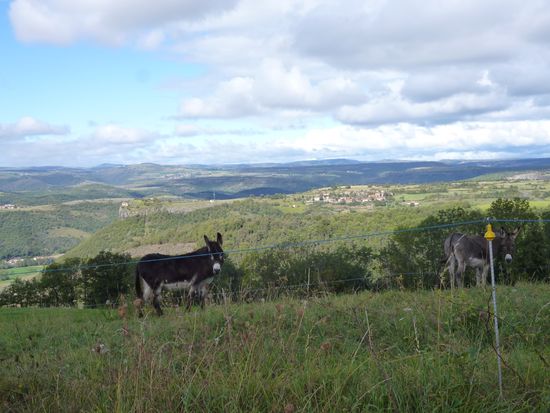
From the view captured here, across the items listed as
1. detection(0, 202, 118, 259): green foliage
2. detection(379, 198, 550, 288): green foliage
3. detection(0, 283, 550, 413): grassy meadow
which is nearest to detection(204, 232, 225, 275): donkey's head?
detection(0, 283, 550, 413): grassy meadow

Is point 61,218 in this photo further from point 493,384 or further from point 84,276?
point 493,384

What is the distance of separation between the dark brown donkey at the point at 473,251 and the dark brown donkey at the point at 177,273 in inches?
252

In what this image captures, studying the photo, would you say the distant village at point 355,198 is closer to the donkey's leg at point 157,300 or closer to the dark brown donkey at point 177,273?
the dark brown donkey at point 177,273

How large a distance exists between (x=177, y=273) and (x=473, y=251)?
806cm

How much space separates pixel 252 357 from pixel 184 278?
8.00 meters

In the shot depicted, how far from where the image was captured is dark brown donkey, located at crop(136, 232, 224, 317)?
463 inches

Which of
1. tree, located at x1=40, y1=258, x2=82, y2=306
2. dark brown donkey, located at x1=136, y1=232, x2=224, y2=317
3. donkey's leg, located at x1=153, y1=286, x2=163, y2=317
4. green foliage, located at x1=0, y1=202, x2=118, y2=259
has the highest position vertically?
dark brown donkey, located at x1=136, y1=232, x2=224, y2=317

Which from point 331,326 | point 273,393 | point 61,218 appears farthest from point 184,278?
point 61,218

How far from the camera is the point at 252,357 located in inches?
169

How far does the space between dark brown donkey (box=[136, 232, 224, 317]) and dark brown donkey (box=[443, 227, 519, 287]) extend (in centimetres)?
641

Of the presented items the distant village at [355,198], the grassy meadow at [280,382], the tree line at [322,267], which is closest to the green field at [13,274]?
the tree line at [322,267]

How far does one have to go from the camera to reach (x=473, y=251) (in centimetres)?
1346

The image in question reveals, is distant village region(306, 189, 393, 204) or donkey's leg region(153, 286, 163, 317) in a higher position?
donkey's leg region(153, 286, 163, 317)

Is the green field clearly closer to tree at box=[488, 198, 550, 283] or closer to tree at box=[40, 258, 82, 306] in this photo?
tree at box=[40, 258, 82, 306]
